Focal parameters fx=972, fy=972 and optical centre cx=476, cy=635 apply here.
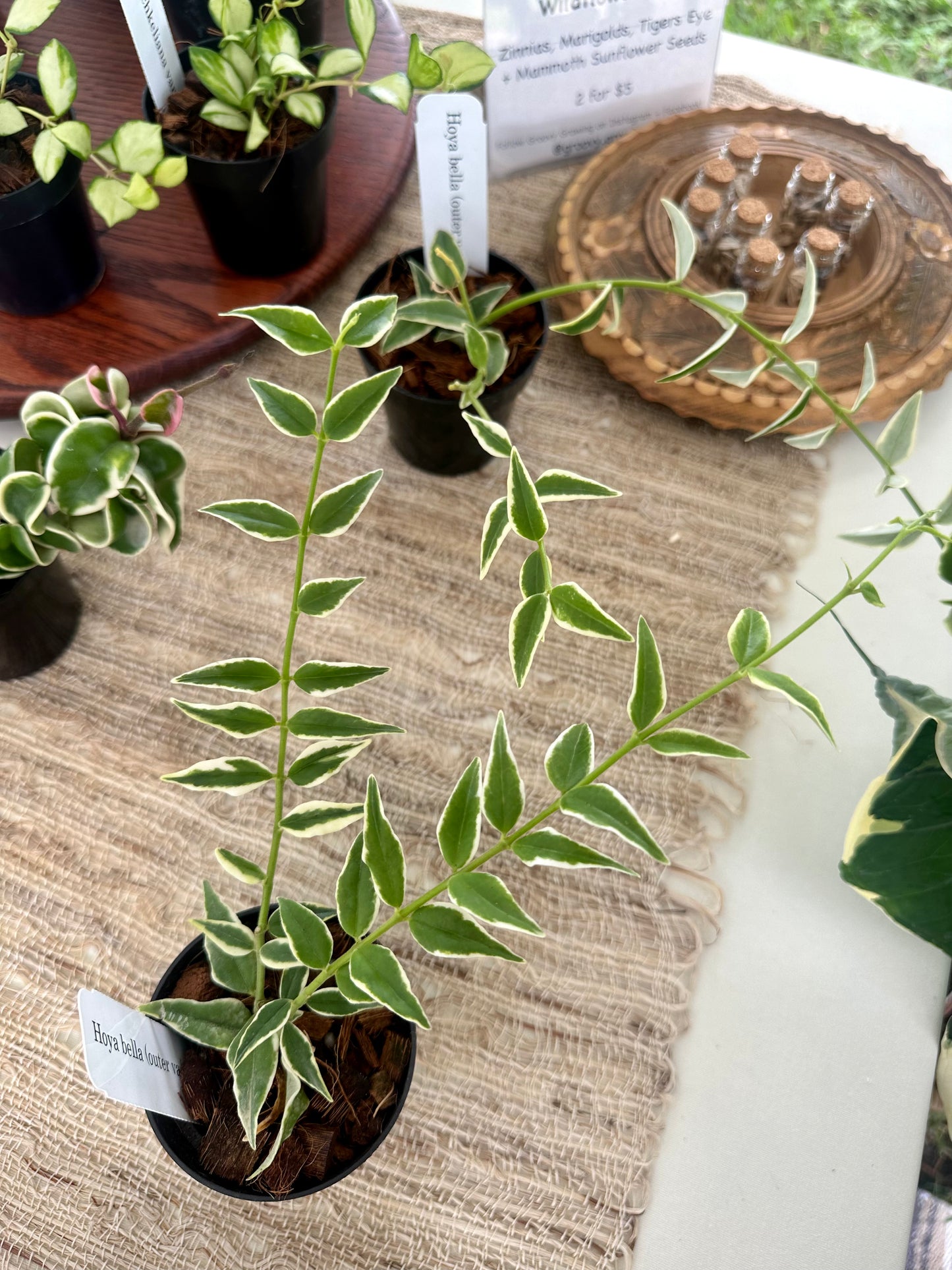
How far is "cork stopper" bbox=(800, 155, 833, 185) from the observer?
2.79ft

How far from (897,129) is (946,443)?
15.8 inches

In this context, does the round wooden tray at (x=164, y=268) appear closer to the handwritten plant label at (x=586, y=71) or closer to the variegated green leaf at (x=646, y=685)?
the handwritten plant label at (x=586, y=71)

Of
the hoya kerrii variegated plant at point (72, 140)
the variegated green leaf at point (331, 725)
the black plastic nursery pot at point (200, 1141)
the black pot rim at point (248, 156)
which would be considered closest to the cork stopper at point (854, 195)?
the black pot rim at point (248, 156)

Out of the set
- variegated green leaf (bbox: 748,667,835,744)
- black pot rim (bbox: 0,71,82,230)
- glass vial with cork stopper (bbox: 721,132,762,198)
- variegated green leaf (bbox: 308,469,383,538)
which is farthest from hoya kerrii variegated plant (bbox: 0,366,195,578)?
glass vial with cork stopper (bbox: 721,132,762,198)

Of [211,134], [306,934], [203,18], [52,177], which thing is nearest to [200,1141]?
[306,934]

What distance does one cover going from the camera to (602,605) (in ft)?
2.59

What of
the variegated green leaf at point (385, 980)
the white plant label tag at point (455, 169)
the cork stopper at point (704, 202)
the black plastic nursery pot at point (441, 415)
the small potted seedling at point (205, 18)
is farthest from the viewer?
the small potted seedling at point (205, 18)

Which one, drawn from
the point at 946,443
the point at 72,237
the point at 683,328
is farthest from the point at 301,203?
the point at 946,443

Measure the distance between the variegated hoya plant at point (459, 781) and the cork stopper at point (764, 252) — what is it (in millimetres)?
214

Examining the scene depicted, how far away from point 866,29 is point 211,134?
1.34 m

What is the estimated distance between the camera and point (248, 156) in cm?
76

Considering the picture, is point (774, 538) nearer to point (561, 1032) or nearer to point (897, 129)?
point (561, 1032)

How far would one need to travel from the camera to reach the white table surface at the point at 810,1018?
1.99 feet

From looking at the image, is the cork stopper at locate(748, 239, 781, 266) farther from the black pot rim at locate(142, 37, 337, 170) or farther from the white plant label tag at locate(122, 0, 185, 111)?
the white plant label tag at locate(122, 0, 185, 111)
